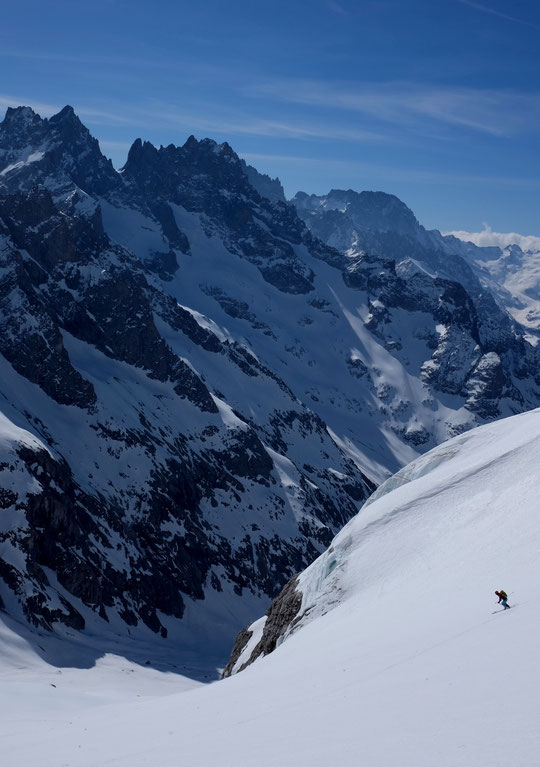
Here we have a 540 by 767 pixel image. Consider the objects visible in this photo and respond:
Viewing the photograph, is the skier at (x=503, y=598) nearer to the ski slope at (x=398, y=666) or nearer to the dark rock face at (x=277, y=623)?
the ski slope at (x=398, y=666)

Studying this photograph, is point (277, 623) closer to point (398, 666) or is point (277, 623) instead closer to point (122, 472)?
point (398, 666)

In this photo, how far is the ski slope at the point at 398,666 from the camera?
1271cm

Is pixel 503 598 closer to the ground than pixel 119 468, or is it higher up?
closer to the ground

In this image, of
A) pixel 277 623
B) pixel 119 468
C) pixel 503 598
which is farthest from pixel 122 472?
pixel 503 598

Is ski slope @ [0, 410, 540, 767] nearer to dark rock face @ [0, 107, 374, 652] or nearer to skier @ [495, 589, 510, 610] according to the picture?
skier @ [495, 589, 510, 610]

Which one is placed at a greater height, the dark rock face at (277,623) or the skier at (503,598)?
the skier at (503,598)

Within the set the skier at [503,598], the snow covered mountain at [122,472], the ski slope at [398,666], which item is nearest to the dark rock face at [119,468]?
the snow covered mountain at [122,472]

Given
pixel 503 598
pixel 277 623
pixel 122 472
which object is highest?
pixel 122 472

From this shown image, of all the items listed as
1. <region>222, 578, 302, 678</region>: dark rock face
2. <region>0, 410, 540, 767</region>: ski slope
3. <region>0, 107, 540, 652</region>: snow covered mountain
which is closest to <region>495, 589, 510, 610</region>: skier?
<region>0, 410, 540, 767</region>: ski slope

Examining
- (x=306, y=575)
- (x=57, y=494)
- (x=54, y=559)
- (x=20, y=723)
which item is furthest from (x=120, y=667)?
(x=20, y=723)

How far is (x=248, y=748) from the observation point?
14039mm

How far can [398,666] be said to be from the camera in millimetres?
17109

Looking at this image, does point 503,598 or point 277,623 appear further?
point 277,623

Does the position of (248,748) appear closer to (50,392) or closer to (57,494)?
(57,494)
